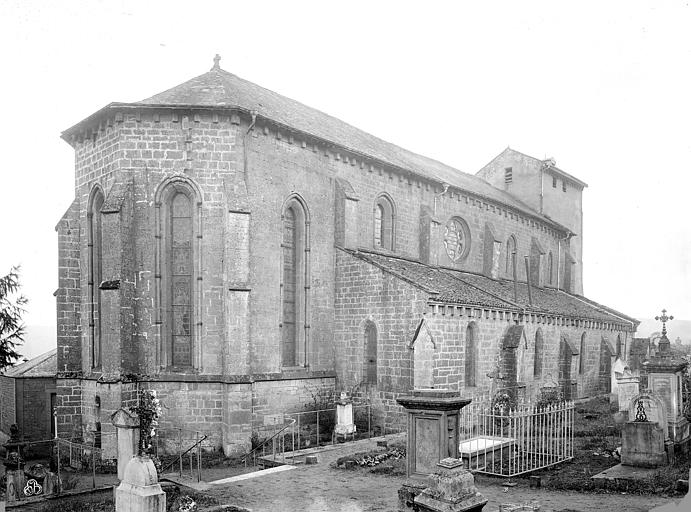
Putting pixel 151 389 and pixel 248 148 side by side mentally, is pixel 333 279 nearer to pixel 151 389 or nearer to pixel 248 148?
pixel 248 148

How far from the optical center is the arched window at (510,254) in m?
Answer: 36.8

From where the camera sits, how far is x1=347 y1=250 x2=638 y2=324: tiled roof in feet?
74.9

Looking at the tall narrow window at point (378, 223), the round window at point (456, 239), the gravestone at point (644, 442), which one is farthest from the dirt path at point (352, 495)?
the round window at point (456, 239)

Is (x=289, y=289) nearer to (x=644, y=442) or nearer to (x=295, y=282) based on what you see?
(x=295, y=282)

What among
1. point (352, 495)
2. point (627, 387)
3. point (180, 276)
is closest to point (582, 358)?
point (627, 387)

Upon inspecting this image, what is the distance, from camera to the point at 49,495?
13.7m

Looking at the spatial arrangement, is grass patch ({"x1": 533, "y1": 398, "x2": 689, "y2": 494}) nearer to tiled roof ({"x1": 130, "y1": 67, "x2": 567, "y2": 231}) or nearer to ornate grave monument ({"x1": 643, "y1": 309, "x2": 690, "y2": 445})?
ornate grave monument ({"x1": 643, "y1": 309, "x2": 690, "y2": 445})

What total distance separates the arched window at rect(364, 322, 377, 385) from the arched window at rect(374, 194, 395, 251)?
4.74 meters

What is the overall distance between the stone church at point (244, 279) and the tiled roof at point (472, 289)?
16 centimetres

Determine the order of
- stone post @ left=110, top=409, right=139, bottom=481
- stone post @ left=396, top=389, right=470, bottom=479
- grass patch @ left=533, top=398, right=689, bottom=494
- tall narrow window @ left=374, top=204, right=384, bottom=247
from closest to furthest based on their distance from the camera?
stone post @ left=396, top=389, right=470, bottom=479 < stone post @ left=110, top=409, right=139, bottom=481 < grass patch @ left=533, top=398, right=689, bottom=494 < tall narrow window @ left=374, top=204, right=384, bottom=247

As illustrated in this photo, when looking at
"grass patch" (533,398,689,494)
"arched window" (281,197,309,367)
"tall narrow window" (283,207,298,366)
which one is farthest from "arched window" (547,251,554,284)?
"tall narrow window" (283,207,298,366)

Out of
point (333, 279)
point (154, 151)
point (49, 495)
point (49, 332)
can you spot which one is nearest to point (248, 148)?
point (154, 151)

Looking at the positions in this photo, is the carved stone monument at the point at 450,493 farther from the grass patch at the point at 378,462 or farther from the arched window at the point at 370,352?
the arched window at the point at 370,352

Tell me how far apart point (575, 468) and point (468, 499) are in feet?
27.2
